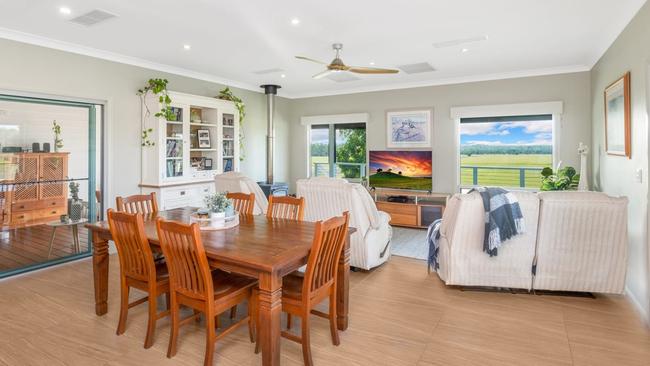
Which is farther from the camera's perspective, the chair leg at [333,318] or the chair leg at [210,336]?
the chair leg at [333,318]

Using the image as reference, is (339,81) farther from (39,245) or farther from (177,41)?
(39,245)

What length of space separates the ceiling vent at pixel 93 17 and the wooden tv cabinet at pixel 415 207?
4957 millimetres

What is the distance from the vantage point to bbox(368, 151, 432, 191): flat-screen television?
6.96 meters

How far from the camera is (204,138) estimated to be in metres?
6.18

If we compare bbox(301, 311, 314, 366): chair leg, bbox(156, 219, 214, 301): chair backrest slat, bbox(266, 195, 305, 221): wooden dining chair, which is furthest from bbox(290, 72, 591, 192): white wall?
bbox(156, 219, 214, 301): chair backrest slat

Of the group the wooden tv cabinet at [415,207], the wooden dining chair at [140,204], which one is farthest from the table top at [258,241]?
the wooden tv cabinet at [415,207]

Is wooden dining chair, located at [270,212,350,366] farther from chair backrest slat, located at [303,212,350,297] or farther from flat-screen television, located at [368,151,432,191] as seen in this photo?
flat-screen television, located at [368,151,432,191]

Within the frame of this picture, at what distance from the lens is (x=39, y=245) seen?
4574 millimetres

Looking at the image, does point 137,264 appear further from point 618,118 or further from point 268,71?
point 618,118

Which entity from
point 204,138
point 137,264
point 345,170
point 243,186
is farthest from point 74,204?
point 345,170

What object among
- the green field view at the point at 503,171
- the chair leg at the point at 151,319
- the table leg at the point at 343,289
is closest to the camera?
the chair leg at the point at 151,319

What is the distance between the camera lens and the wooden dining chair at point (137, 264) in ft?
8.38

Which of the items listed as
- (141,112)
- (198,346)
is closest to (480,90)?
(141,112)

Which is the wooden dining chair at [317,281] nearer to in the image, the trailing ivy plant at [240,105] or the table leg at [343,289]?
the table leg at [343,289]
